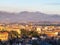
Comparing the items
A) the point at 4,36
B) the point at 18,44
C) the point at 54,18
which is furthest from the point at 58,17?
the point at 18,44

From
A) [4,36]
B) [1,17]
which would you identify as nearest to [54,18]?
[1,17]

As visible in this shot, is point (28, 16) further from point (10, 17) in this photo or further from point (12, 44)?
point (12, 44)

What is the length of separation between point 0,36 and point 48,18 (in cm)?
6708

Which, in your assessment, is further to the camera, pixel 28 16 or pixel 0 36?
pixel 28 16

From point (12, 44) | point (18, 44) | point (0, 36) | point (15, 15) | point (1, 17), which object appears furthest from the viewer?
point (15, 15)

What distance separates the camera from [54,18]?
10212 cm

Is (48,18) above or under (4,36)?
under

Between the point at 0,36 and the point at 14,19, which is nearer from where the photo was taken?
the point at 0,36

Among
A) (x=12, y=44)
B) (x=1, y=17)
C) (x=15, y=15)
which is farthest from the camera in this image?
(x=15, y=15)

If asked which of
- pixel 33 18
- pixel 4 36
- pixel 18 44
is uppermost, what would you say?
pixel 18 44

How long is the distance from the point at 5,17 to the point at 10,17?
460 cm

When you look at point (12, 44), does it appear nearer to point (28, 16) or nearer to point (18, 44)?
point (18, 44)

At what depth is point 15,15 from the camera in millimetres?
105562

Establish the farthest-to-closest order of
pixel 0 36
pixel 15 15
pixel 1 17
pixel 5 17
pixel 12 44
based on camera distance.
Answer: pixel 15 15
pixel 5 17
pixel 1 17
pixel 0 36
pixel 12 44
